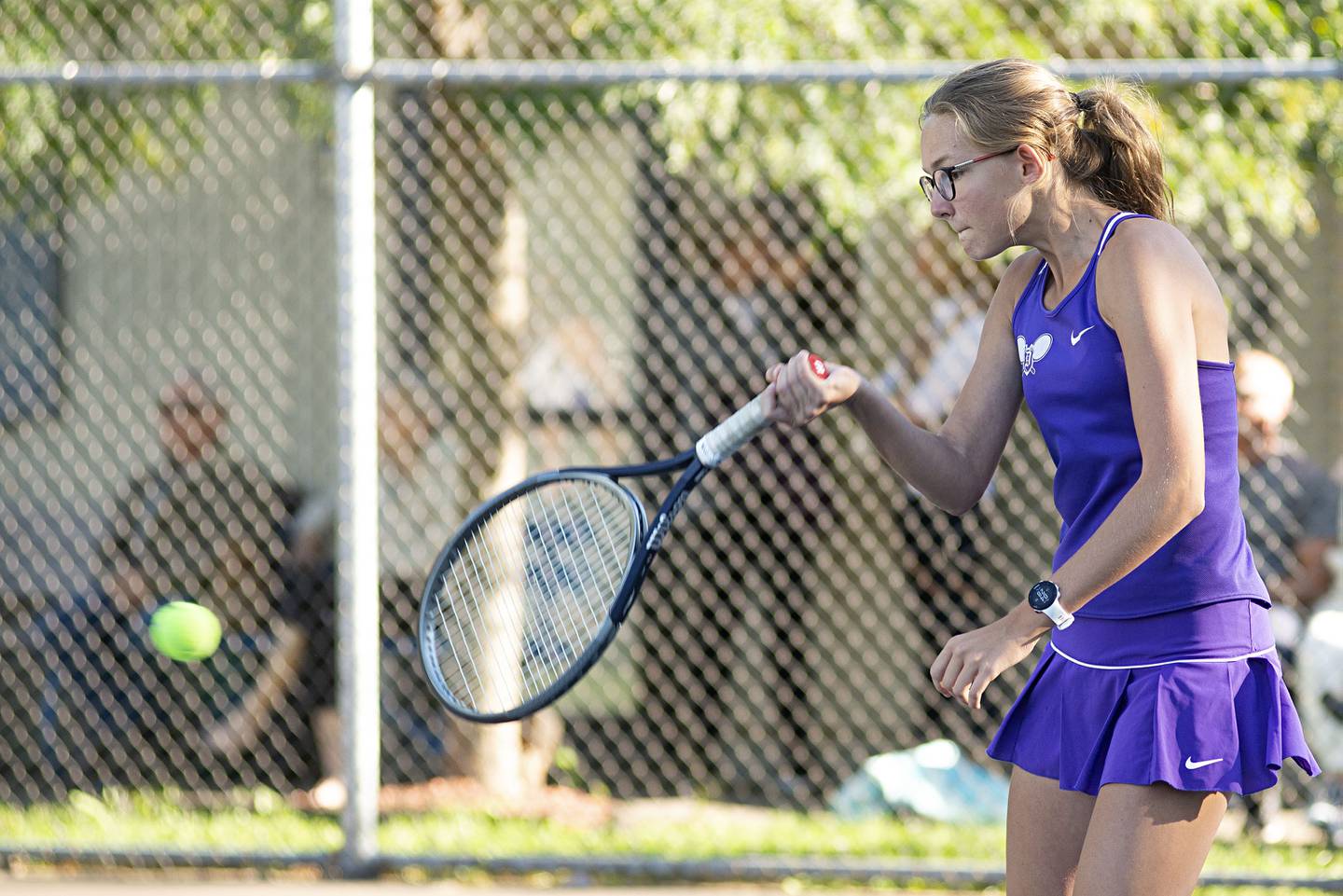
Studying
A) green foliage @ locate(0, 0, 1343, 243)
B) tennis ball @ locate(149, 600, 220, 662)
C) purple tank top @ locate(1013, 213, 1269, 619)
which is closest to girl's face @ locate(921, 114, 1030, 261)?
purple tank top @ locate(1013, 213, 1269, 619)

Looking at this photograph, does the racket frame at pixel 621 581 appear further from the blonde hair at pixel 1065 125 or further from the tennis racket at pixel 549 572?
the blonde hair at pixel 1065 125

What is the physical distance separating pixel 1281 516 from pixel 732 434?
10.5 feet

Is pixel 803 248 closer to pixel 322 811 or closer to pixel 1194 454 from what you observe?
pixel 322 811

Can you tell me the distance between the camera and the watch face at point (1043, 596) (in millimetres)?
2010

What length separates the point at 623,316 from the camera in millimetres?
6520

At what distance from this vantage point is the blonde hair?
2.17 m

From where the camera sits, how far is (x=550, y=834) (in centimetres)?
477

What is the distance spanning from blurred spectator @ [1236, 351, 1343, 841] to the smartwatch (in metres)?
2.98

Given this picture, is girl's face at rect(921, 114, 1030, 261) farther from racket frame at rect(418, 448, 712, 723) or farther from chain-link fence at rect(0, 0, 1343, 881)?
chain-link fence at rect(0, 0, 1343, 881)

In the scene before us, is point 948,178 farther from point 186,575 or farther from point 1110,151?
point 186,575

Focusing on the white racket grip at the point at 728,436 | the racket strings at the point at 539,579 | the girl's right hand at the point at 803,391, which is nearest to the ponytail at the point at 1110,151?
the girl's right hand at the point at 803,391

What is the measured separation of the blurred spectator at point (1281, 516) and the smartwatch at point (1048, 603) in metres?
2.98

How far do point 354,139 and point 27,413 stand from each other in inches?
145

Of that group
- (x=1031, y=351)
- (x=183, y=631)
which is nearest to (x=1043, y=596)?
(x=1031, y=351)
